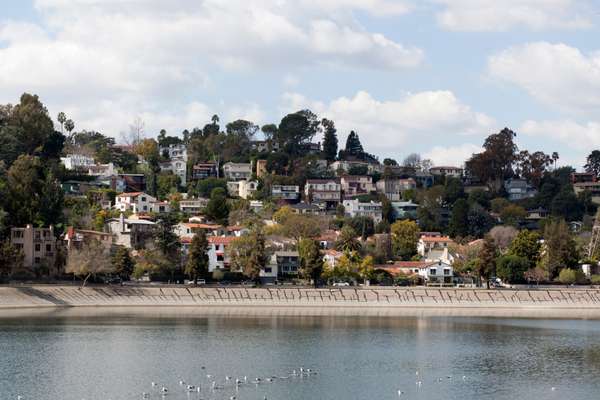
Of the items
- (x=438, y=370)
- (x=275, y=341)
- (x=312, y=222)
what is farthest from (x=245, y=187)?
(x=438, y=370)

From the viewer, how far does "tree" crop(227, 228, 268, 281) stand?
9575cm

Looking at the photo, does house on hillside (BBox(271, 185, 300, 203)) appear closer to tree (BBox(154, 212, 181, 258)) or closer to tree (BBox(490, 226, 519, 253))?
tree (BBox(490, 226, 519, 253))

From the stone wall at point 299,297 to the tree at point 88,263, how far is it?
154cm

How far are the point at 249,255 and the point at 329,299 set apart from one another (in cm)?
891

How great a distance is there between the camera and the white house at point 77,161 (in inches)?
5930

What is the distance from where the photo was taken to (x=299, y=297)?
92.9 metres

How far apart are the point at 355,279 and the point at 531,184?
75225 mm

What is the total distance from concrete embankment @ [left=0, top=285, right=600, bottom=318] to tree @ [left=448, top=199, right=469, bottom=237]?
3964 cm

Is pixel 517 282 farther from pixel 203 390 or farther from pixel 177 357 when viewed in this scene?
pixel 203 390

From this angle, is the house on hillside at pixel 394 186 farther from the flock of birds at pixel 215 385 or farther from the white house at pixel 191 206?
the flock of birds at pixel 215 385

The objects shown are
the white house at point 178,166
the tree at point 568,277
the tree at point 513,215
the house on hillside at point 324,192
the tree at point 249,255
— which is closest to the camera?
the tree at point 249,255

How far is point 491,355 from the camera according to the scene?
209 ft

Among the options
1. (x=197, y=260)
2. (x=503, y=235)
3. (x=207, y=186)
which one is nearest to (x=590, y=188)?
(x=503, y=235)

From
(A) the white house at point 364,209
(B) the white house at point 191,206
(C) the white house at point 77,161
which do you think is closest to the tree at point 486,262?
(A) the white house at point 364,209
